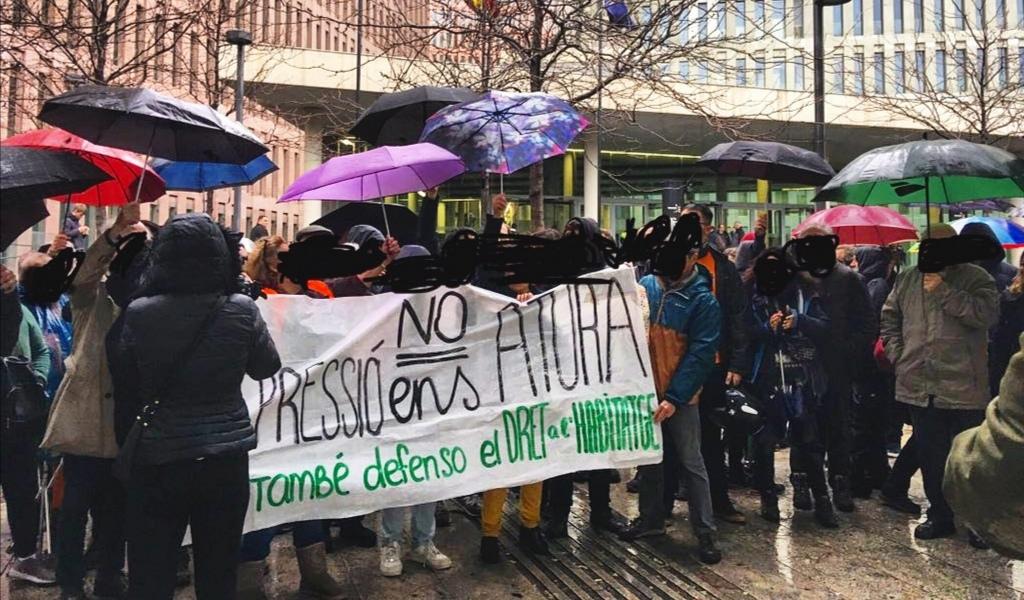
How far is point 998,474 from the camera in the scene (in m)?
1.59

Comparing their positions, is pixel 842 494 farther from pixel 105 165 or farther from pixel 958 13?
pixel 958 13

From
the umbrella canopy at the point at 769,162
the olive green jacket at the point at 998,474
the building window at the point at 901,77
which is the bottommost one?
the olive green jacket at the point at 998,474

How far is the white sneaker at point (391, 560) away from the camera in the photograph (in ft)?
14.0

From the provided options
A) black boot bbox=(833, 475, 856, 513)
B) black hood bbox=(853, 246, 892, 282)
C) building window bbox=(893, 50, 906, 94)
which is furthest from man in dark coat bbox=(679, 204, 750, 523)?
building window bbox=(893, 50, 906, 94)

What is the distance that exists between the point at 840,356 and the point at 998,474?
408cm

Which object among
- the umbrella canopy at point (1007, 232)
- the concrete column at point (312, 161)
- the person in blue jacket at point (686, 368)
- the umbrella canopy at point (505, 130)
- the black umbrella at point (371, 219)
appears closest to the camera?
the person in blue jacket at point (686, 368)

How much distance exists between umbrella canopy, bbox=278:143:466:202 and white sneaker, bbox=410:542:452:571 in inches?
Answer: 93.0

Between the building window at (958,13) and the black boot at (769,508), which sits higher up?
the building window at (958,13)

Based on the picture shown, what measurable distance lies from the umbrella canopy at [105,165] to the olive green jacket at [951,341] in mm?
4808

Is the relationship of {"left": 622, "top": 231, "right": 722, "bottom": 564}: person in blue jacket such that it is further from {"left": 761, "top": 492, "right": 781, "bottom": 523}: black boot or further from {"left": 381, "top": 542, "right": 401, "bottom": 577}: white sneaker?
{"left": 381, "top": 542, "right": 401, "bottom": 577}: white sneaker

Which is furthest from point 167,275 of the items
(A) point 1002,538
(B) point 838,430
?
(B) point 838,430

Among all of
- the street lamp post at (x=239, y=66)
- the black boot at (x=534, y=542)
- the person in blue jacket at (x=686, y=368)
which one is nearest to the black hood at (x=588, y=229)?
the person in blue jacket at (x=686, y=368)

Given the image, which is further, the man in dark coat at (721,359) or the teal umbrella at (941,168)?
the man in dark coat at (721,359)

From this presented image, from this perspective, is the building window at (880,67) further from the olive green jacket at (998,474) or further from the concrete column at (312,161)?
the concrete column at (312,161)
